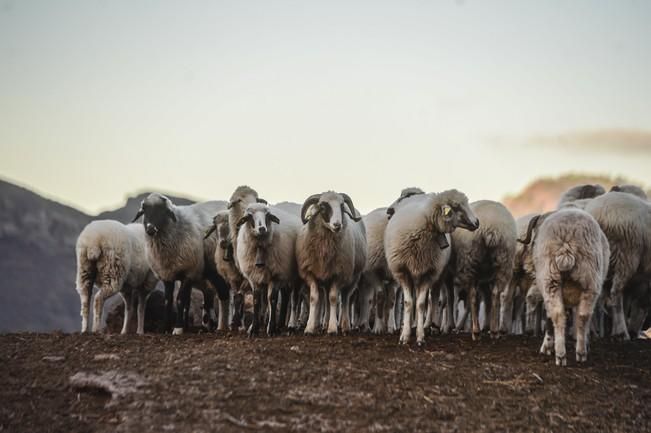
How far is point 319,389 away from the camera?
10500 mm

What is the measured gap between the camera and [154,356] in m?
12.4

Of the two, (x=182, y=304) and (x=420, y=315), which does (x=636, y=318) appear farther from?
(x=182, y=304)

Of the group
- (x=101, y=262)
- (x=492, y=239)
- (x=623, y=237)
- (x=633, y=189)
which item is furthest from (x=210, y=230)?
(x=633, y=189)

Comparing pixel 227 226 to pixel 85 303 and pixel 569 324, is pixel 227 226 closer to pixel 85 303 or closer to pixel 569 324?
pixel 85 303

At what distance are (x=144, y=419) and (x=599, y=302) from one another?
10915mm

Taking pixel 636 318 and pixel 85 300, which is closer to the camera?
pixel 85 300

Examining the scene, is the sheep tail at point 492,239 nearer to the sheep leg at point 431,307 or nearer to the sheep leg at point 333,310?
the sheep leg at point 431,307

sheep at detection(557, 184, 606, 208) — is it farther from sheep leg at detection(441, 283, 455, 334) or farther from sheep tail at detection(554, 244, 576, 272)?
sheep tail at detection(554, 244, 576, 272)

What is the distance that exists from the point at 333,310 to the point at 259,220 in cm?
214

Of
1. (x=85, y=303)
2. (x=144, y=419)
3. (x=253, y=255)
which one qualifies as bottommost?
(x=144, y=419)

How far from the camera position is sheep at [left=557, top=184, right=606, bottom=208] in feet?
66.8

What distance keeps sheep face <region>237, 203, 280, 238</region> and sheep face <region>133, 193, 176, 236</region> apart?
7.09 feet

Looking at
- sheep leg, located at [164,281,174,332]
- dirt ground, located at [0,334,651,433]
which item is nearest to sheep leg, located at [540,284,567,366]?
dirt ground, located at [0,334,651,433]

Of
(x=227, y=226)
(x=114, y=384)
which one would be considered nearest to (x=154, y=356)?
(x=114, y=384)
